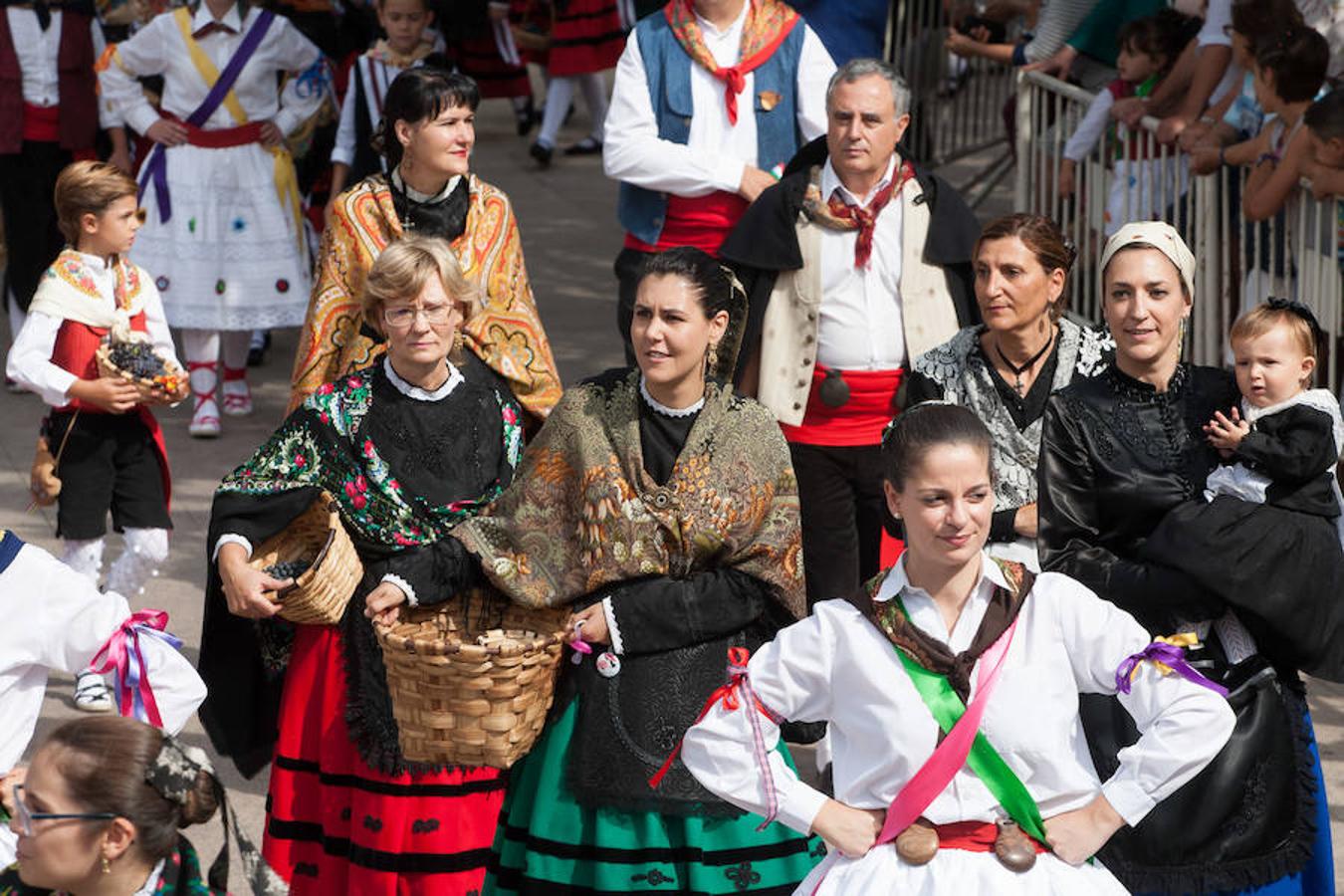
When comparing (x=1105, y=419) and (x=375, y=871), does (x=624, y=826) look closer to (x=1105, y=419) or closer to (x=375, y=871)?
(x=375, y=871)

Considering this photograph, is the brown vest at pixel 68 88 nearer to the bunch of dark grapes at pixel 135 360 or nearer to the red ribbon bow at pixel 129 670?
the bunch of dark grapes at pixel 135 360

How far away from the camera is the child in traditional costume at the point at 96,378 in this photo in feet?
23.9

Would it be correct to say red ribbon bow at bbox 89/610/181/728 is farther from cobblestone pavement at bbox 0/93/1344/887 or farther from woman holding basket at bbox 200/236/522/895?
cobblestone pavement at bbox 0/93/1344/887

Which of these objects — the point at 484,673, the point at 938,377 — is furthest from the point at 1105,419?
the point at 484,673

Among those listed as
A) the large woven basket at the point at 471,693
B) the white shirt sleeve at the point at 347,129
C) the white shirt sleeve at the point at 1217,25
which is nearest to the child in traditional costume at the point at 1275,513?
the large woven basket at the point at 471,693

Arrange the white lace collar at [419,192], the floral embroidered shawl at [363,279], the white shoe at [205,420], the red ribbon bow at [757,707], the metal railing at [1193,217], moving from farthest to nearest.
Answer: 1. the white shoe at [205,420]
2. the metal railing at [1193,217]
3. the white lace collar at [419,192]
4. the floral embroidered shawl at [363,279]
5. the red ribbon bow at [757,707]

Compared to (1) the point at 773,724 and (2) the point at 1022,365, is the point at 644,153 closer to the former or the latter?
(2) the point at 1022,365

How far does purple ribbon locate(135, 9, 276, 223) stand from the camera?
1027 centimetres

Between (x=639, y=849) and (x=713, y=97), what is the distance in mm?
3407

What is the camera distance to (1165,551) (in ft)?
16.1

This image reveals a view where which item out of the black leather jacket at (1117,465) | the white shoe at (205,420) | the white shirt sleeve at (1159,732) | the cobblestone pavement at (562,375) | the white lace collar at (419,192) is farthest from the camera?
the white shoe at (205,420)

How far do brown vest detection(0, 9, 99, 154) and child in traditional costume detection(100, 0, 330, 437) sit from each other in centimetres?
76

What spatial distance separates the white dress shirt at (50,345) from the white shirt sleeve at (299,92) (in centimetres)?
316

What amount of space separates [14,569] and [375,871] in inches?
52.6
